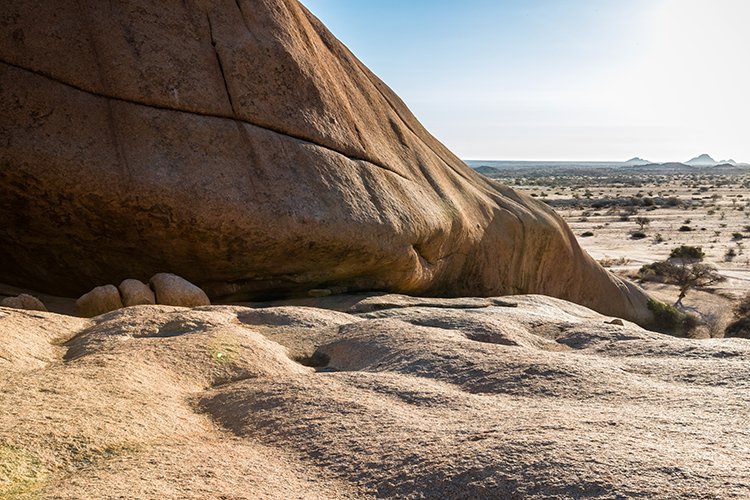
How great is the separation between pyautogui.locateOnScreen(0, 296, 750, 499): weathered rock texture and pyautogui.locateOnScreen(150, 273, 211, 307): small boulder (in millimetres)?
1104

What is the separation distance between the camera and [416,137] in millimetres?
12711

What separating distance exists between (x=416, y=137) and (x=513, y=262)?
325 centimetres

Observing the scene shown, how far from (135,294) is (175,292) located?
0.46m

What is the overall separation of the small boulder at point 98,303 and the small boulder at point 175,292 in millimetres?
490

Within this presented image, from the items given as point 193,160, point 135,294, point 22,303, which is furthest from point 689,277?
point 22,303

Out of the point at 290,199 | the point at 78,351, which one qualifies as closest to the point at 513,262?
the point at 290,199

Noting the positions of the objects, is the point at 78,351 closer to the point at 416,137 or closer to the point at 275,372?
the point at 275,372

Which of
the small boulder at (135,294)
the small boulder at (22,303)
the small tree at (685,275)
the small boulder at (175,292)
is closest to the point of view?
the small boulder at (22,303)

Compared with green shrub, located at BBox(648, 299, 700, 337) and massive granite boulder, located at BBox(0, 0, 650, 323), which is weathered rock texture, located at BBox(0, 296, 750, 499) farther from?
green shrub, located at BBox(648, 299, 700, 337)

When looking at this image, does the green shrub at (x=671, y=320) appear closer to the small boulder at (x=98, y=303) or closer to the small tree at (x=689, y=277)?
the small tree at (x=689, y=277)

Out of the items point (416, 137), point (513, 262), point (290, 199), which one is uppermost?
point (416, 137)

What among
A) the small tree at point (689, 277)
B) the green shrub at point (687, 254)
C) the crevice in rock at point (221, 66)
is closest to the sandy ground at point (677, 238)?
the small tree at point (689, 277)

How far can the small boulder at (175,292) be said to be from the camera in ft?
25.5

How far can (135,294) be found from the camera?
751 cm
